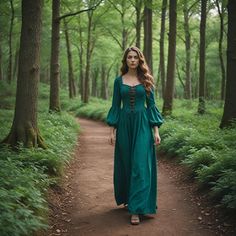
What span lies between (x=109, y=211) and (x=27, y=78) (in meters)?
3.63

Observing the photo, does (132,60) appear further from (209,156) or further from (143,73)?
(209,156)

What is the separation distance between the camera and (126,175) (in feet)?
18.9

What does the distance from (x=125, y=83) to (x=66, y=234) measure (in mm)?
Answer: 2479

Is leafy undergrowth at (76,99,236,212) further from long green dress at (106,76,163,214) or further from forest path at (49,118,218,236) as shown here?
long green dress at (106,76,163,214)

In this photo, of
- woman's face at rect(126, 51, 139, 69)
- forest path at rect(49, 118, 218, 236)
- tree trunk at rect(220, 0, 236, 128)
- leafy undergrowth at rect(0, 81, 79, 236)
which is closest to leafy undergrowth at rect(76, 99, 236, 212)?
forest path at rect(49, 118, 218, 236)

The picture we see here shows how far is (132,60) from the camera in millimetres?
5625

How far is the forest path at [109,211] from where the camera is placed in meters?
5.09

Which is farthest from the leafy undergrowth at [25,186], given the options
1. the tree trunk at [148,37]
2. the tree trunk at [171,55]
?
the tree trunk at [148,37]

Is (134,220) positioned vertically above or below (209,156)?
below

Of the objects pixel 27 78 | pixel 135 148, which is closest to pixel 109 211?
pixel 135 148

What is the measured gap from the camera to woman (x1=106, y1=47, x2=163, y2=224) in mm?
5430

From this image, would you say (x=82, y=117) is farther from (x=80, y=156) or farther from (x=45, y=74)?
(x=45, y=74)

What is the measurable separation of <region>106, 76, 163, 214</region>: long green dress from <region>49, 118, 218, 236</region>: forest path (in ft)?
1.01

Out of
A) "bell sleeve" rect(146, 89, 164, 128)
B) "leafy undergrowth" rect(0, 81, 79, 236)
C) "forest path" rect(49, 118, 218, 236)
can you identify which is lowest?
"forest path" rect(49, 118, 218, 236)
